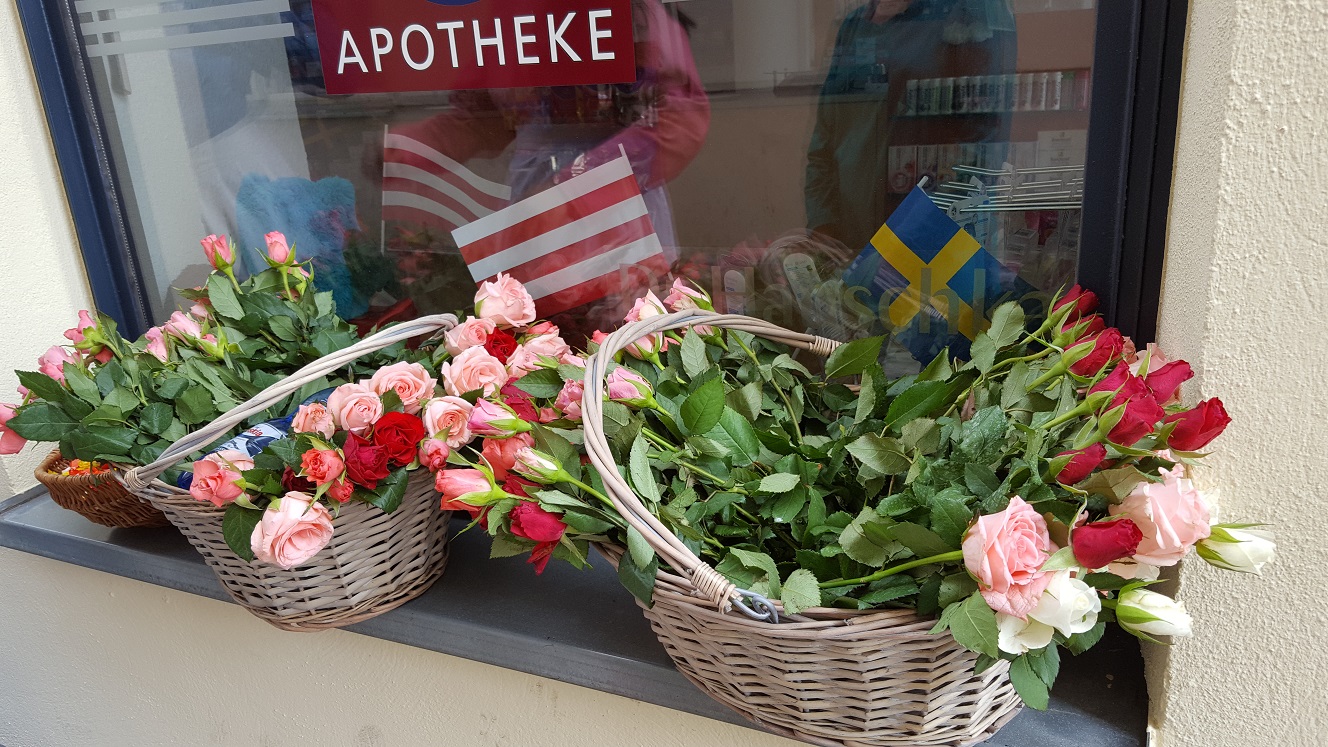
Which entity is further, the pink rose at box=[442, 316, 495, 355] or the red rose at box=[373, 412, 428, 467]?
the pink rose at box=[442, 316, 495, 355]

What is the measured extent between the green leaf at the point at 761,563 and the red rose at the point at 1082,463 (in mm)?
228

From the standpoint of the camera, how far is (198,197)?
1.57 metres

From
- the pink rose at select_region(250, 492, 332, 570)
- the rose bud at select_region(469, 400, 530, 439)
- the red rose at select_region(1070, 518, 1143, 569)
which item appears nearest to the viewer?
the red rose at select_region(1070, 518, 1143, 569)

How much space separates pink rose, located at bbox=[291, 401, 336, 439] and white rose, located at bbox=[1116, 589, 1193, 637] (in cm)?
76

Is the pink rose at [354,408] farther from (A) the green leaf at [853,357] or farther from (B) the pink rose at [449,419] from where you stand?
(A) the green leaf at [853,357]

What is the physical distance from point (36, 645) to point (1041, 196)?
1882 millimetres

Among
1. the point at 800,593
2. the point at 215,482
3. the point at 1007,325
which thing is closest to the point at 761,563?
the point at 800,593

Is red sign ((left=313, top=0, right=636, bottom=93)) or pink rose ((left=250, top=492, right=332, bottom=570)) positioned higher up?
red sign ((left=313, top=0, right=636, bottom=93))

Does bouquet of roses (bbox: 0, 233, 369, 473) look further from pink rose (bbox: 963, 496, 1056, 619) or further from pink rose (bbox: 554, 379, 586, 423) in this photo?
pink rose (bbox: 963, 496, 1056, 619)

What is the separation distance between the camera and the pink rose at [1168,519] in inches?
22.2

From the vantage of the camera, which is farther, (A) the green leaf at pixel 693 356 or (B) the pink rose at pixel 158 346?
(B) the pink rose at pixel 158 346

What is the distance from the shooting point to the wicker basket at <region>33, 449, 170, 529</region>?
4.09ft

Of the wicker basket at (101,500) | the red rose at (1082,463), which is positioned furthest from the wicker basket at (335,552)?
the red rose at (1082,463)

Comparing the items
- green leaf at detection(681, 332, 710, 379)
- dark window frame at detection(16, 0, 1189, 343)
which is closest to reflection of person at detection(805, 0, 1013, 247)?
dark window frame at detection(16, 0, 1189, 343)
